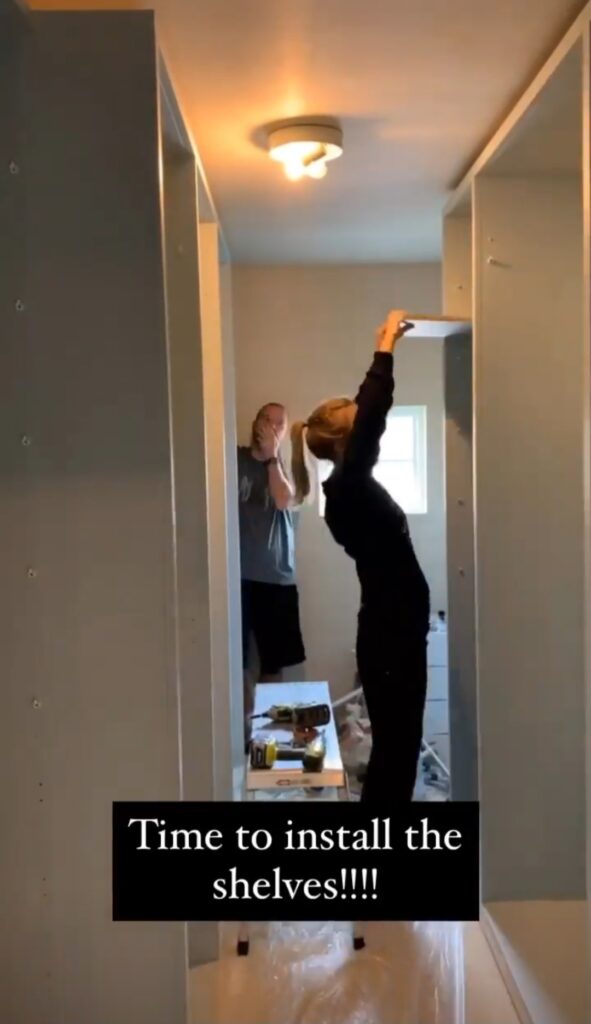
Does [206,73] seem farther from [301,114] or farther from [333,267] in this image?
[333,267]

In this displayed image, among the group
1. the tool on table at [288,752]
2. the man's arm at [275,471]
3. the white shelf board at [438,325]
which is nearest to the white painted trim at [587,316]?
the white shelf board at [438,325]

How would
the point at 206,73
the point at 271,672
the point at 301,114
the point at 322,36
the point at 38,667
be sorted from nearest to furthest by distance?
1. the point at 38,667
2. the point at 322,36
3. the point at 206,73
4. the point at 301,114
5. the point at 271,672

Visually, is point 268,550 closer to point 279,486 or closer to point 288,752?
point 279,486

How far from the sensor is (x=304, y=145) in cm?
215

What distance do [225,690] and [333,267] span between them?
6.73 feet

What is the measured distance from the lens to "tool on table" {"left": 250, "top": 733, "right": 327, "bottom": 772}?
2674 mm

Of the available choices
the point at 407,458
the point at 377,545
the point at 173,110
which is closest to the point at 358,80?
the point at 173,110

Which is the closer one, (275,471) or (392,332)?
(392,332)

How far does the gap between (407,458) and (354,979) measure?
236cm

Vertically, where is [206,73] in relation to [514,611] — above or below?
above

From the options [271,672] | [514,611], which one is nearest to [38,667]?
[514,611]

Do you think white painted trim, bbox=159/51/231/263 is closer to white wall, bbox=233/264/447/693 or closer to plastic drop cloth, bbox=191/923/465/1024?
white wall, bbox=233/264/447/693

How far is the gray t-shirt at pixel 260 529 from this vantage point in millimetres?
3768

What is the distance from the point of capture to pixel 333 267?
13.0 feet
